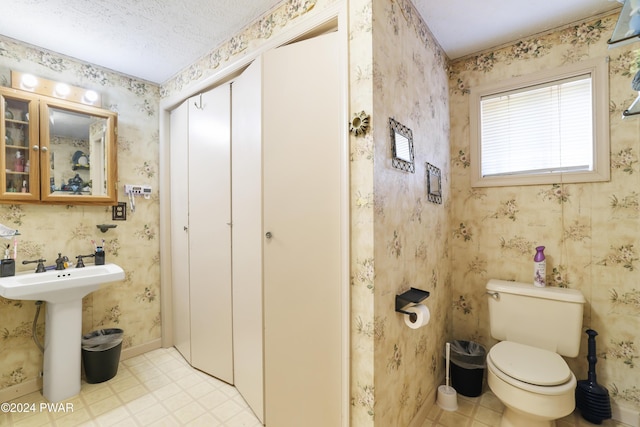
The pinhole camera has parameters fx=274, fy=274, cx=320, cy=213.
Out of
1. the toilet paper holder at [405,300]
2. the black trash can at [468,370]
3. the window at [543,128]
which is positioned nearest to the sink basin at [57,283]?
the toilet paper holder at [405,300]

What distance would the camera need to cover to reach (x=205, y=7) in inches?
61.6

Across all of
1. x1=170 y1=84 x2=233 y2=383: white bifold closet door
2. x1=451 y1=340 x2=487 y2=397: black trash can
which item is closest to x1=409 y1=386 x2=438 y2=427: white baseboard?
x1=451 y1=340 x2=487 y2=397: black trash can

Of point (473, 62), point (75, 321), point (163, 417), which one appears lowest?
point (163, 417)

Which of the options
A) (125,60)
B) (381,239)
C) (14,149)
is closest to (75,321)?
(14,149)

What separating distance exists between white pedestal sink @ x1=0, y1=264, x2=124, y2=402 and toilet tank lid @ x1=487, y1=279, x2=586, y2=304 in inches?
105

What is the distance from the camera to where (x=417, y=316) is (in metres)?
1.35

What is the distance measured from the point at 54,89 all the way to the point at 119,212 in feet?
3.22

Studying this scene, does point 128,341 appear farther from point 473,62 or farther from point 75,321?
point 473,62

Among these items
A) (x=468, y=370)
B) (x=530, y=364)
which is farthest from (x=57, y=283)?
(x=530, y=364)

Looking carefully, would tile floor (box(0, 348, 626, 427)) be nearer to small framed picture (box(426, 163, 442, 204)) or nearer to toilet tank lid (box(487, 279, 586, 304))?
toilet tank lid (box(487, 279, 586, 304))

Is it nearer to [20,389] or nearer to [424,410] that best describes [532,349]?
[424,410]

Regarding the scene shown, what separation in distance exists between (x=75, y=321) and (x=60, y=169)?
1094 mm

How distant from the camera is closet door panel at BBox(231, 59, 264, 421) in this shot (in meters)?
1.59

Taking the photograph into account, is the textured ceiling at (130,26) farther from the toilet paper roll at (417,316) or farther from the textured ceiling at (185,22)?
the toilet paper roll at (417,316)
